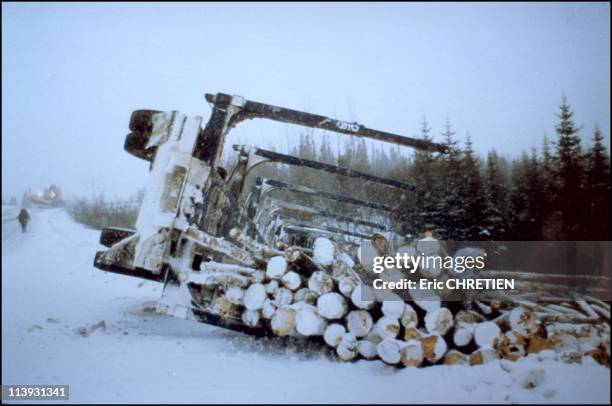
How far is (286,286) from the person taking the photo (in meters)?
2.48

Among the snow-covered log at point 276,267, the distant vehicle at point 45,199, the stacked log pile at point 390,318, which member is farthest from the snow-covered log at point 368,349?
the distant vehicle at point 45,199

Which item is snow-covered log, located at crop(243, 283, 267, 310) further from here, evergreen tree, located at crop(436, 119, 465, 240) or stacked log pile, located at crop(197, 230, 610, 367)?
evergreen tree, located at crop(436, 119, 465, 240)

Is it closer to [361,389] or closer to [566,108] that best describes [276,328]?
[361,389]

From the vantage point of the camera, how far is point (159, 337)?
2.55 meters

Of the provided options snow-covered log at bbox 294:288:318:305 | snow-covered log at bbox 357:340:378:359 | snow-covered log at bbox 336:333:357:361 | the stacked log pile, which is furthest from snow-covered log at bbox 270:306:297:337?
snow-covered log at bbox 357:340:378:359

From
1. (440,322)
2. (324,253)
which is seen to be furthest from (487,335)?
(324,253)

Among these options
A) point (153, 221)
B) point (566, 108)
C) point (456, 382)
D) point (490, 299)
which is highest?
point (566, 108)

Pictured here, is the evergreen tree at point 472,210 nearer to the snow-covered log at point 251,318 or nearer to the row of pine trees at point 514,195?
the row of pine trees at point 514,195

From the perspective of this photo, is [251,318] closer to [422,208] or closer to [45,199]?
[422,208]

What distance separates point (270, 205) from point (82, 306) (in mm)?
3495

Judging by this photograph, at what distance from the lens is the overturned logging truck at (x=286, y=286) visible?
6.36 feet

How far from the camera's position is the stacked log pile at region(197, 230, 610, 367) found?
6.20ft

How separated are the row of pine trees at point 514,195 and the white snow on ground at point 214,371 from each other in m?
2.37

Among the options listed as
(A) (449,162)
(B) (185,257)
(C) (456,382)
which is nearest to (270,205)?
(A) (449,162)
